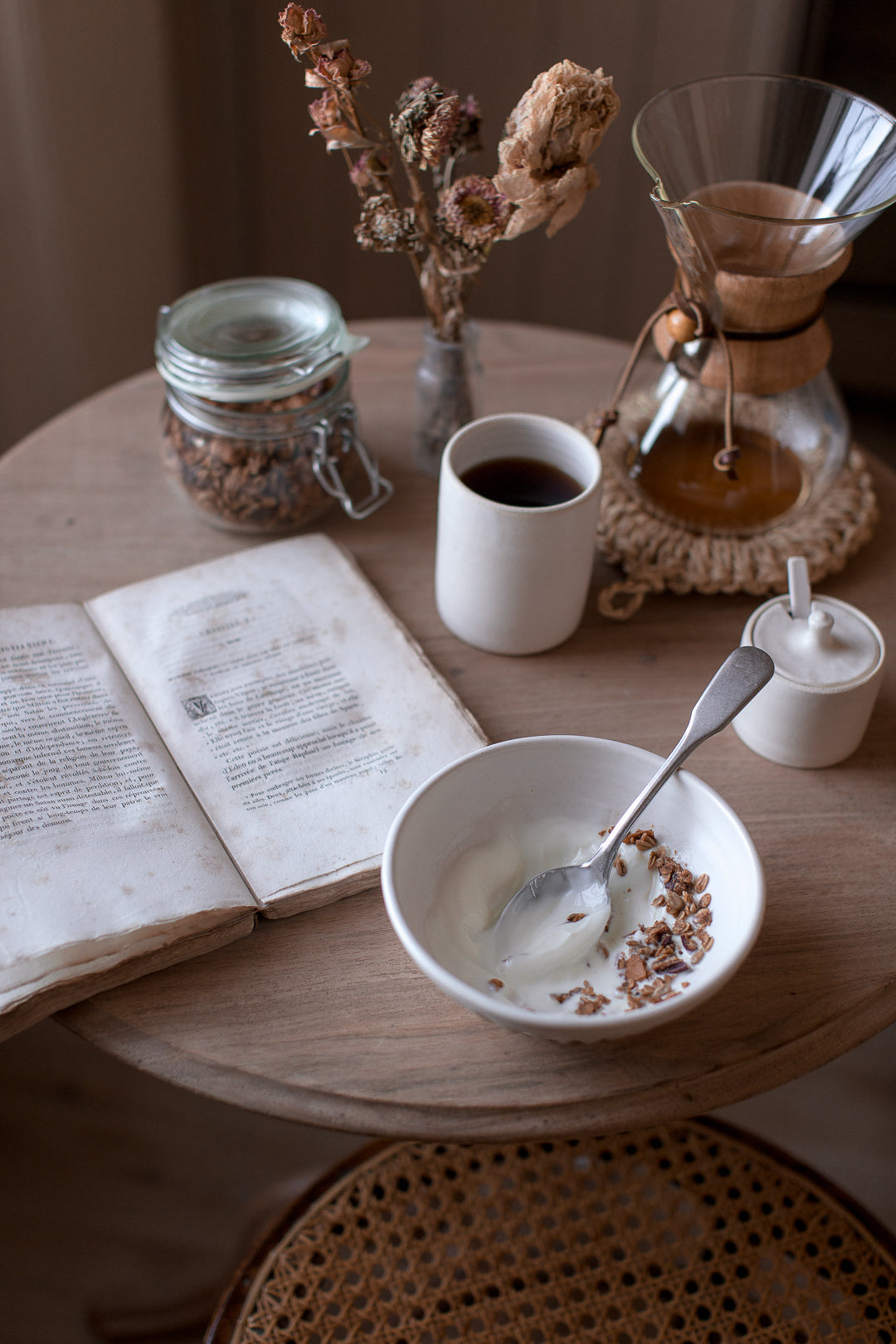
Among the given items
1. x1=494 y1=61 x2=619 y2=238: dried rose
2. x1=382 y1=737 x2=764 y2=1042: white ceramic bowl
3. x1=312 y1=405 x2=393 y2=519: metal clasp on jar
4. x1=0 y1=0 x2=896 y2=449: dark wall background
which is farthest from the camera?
x1=0 y1=0 x2=896 y2=449: dark wall background

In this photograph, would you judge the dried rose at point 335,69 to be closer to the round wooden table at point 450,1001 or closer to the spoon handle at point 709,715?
the round wooden table at point 450,1001

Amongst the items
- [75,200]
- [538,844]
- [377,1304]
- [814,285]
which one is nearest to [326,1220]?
[377,1304]

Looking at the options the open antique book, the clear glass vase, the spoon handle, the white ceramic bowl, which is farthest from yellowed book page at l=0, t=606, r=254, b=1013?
the clear glass vase

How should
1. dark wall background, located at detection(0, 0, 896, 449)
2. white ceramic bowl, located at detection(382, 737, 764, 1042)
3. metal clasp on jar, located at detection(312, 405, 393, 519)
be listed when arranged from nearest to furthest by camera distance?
white ceramic bowl, located at detection(382, 737, 764, 1042) → metal clasp on jar, located at detection(312, 405, 393, 519) → dark wall background, located at detection(0, 0, 896, 449)

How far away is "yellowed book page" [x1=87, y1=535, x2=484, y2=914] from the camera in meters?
0.69

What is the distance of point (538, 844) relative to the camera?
67cm

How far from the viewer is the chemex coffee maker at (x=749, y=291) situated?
0.79 m

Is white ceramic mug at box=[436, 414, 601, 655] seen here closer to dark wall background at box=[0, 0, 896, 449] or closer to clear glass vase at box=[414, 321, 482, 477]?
clear glass vase at box=[414, 321, 482, 477]

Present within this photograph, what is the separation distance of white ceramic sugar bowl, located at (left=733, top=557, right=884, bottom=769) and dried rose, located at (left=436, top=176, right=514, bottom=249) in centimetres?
32

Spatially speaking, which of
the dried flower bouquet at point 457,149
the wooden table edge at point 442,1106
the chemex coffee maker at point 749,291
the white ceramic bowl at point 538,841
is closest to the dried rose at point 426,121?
the dried flower bouquet at point 457,149

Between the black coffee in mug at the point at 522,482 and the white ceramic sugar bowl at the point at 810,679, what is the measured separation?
0.17 meters

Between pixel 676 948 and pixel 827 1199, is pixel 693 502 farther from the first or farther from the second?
pixel 827 1199

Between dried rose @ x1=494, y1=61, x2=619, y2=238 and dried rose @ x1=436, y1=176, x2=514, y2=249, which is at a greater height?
dried rose @ x1=494, y1=61, x2=619, y2=238

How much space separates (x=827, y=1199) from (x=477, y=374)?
72 cm
